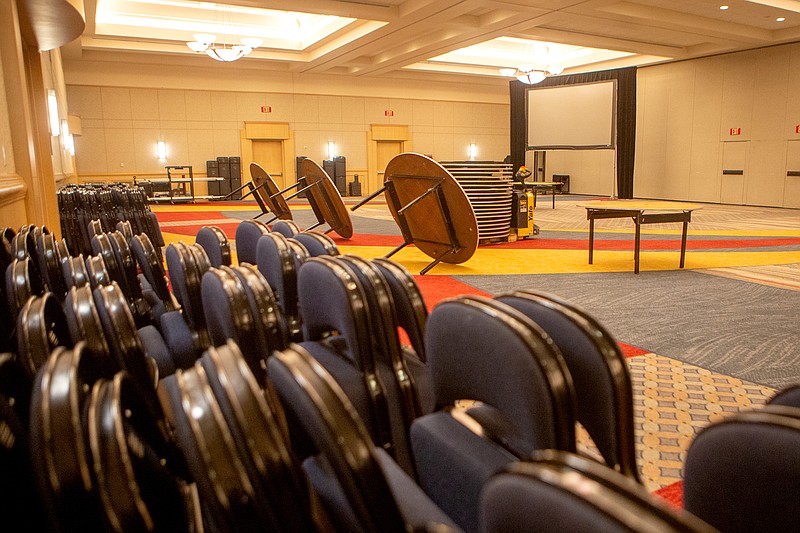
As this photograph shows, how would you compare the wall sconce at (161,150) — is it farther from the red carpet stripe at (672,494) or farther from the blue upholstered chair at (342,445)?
the blue upholstered chair at (342,445)

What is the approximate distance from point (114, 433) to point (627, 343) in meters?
3.14

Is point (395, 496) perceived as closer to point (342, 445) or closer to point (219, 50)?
point (342, 445)

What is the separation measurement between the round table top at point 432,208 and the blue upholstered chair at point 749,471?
13.6 feet

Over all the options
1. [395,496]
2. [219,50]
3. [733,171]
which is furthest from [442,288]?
[733,171]

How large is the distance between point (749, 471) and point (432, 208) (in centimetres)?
476

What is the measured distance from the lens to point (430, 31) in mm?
12852

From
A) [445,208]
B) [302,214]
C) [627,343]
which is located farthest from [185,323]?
[302,214]

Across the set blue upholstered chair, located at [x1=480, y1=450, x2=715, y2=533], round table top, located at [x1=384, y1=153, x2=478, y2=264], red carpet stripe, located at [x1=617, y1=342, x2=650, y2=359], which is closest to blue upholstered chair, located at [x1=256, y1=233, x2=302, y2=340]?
blue upholstered chair, located at [x1=480, y1=450, x2=715, y2=533]

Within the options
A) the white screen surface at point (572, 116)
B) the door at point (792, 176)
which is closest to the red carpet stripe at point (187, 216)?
the white screen surface at point (572, 116)

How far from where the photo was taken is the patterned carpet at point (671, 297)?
2424 mm

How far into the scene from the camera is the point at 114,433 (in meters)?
0.64

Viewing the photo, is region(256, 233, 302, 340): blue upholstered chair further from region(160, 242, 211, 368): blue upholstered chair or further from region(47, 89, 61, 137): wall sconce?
region(47, 89, 61, 137): wall sconce

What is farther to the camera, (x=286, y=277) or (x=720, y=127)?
(x=720, y=127)

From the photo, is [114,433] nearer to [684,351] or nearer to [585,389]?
[585,389]
